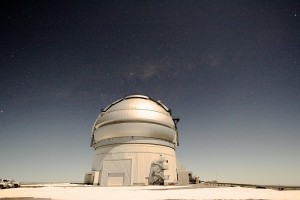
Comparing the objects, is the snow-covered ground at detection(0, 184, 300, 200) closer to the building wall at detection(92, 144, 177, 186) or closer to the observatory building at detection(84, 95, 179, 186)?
the building wall at detection(92, 144, 177, 186)

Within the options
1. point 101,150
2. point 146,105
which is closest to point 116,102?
point 146,105

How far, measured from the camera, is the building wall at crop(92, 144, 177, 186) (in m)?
Answer: 29.2

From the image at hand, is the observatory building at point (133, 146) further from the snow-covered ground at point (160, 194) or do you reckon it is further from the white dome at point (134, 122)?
the snow-covered ground at point (160, 194)

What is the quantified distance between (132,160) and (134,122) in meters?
5.34

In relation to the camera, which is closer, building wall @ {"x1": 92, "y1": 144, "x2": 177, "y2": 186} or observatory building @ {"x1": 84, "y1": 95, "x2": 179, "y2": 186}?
building wall @ {"x1": 92, "y1": 144, "x2": 177, "y2": 186}

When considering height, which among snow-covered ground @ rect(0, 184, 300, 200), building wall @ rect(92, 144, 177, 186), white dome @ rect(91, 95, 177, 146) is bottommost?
snow-covered ground @ rect(0, 184, 300, 200)

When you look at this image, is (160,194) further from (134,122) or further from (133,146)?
(134,122)

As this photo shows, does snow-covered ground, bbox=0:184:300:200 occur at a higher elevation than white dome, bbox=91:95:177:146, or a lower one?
lower

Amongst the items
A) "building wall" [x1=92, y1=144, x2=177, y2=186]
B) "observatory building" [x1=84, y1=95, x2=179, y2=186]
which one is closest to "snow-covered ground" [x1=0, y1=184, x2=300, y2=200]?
"building wall" [x1=92, y1=144, x2=177, y2=186]

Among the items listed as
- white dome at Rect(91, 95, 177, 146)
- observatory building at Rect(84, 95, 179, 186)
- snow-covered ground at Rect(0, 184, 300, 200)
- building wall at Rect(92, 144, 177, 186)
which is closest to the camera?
snow-covered ground at Rect(0, 184, 300, 200)

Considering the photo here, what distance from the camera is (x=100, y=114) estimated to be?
36750mm

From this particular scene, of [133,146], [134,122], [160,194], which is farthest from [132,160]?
[160,194]

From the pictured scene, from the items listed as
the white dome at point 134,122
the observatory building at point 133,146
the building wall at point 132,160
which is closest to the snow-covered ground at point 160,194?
the building wall at point 132,160

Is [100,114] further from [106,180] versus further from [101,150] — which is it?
[106,180]
